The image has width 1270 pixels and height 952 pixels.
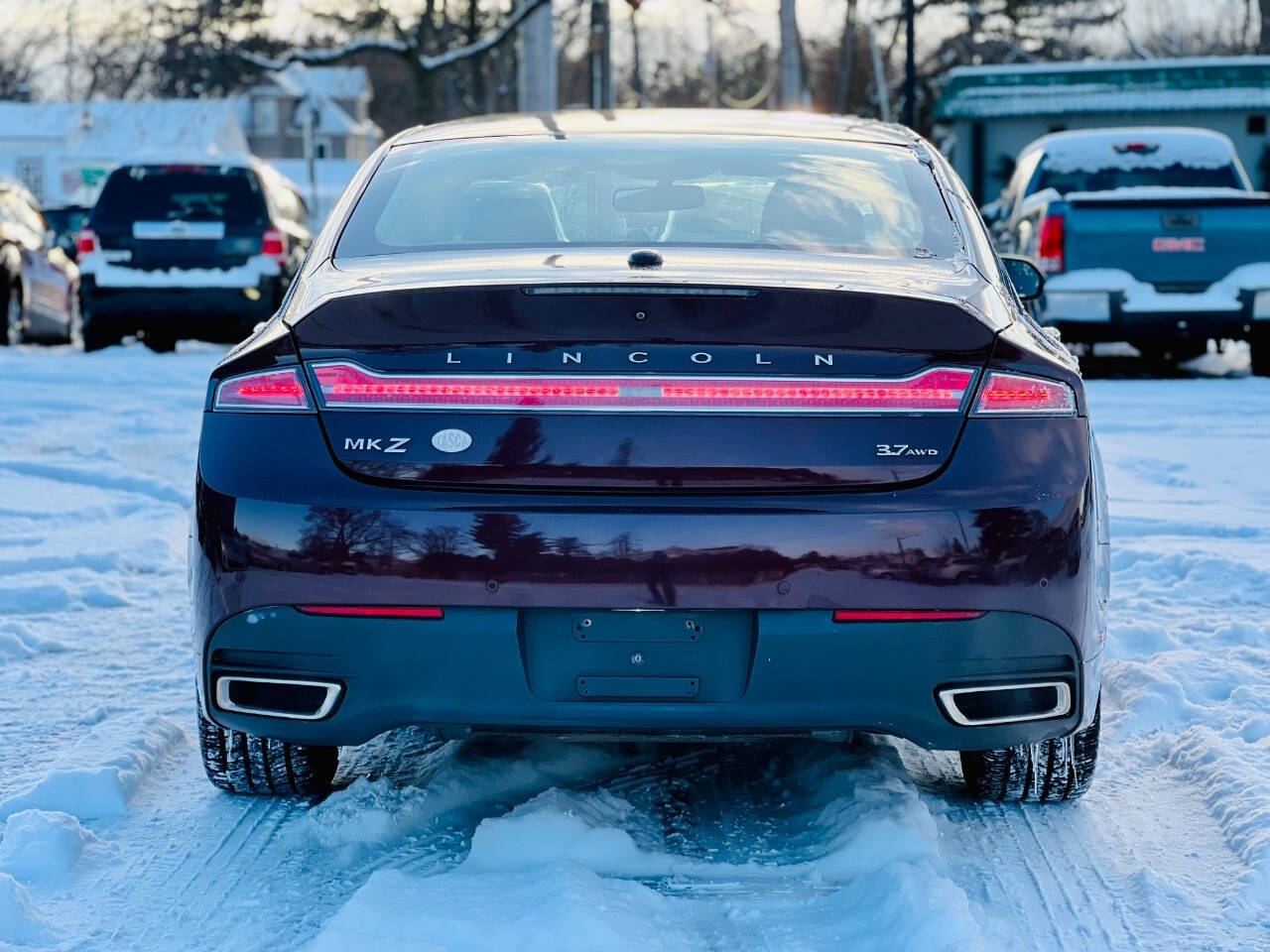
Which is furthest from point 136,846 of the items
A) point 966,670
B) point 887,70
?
point 887,70

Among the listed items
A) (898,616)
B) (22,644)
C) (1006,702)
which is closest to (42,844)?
→ (898,616)

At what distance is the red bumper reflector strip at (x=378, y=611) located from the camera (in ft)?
10.7

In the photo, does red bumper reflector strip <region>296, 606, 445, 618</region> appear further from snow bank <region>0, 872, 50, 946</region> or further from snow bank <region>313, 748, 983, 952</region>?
snow bank <region>0, 872, 50, 946</region>

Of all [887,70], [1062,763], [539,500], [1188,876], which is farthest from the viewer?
[887,70]

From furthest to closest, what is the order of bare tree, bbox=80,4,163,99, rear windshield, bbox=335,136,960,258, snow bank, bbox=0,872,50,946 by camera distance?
bare tree, bbox=80,4,163,99, rear windshield, bbox=335,136,960,258, snow bank, bbox=0,872,50,946

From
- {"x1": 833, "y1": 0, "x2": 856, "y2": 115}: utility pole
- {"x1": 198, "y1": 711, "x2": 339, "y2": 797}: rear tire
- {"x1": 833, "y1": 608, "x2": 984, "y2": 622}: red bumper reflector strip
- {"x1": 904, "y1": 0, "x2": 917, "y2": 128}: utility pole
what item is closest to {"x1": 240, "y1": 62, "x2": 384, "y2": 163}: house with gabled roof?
{"x1": 833, "y1": 0, "x2": 856, "y2": 115}: utility pole

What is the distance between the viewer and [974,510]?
3.27 metres

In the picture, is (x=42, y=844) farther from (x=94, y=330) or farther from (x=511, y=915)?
(x=94, y=330)

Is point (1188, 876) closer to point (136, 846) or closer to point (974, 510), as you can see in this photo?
point (974, 510)

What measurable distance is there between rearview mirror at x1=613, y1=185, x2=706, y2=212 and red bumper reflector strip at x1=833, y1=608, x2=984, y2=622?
49.1 inches

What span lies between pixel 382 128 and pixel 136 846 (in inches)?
3936

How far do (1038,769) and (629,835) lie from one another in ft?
2.99

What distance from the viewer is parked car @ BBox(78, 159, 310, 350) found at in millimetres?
14977

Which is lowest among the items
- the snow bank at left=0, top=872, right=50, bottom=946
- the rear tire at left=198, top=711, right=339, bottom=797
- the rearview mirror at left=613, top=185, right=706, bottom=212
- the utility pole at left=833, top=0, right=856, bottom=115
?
the utility pole at left=833, top=0, right=856, bottom=115
